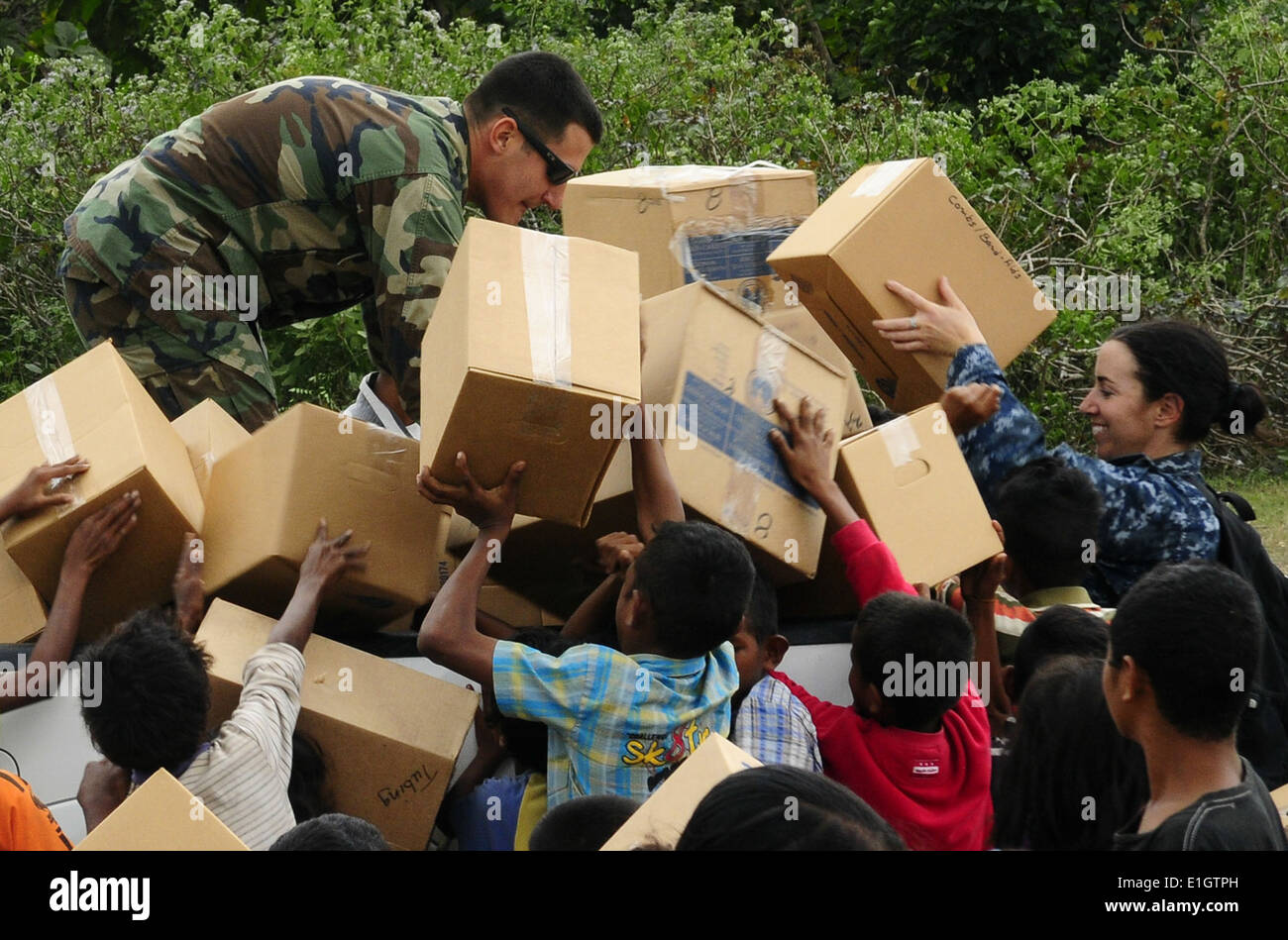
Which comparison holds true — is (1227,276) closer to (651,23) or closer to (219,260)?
(651,23)

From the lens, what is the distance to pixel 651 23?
27.7 feet

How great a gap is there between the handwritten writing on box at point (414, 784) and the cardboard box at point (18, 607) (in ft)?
2.43

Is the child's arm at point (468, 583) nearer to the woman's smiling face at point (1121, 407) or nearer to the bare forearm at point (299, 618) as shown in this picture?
the bare forearm at point (299, 618)

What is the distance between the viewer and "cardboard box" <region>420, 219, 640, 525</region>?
241cm

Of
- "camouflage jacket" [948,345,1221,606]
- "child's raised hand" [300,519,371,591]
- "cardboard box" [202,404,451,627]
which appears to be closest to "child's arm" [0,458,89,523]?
"cardboard box" [202,404,451,627]

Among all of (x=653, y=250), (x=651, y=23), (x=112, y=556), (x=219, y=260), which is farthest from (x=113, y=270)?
(x=651, y=23)

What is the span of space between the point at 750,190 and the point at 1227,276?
191 inches

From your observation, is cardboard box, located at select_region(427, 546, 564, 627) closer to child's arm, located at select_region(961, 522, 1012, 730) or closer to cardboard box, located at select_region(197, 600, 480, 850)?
Result: cardboard box, located at select_region(197, 600, 480, 850)

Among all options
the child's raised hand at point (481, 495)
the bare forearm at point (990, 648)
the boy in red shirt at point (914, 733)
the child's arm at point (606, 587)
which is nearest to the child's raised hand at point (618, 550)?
the child's arm at point (606, 587)

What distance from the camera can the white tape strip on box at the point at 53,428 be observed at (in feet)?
8.77

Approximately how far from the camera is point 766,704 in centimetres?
262

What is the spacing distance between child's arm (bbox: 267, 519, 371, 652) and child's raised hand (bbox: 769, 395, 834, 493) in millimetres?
831

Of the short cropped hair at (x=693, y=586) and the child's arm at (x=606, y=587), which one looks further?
the child's arm at (x=606, y=587)

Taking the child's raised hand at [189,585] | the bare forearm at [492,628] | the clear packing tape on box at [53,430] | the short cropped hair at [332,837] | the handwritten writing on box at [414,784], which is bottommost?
the handwritten writing on box at [414,784]
